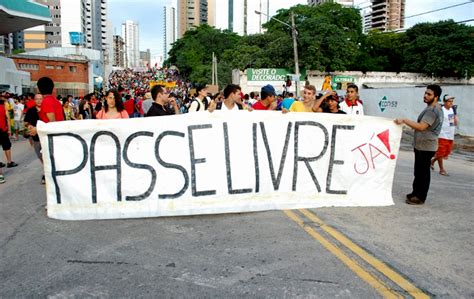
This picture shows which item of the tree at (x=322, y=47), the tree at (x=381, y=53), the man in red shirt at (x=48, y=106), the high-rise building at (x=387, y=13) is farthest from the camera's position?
the high-rise building at (x=387, y=13)

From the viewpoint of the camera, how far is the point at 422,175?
6832 millimetres

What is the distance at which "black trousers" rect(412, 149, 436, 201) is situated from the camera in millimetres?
6789

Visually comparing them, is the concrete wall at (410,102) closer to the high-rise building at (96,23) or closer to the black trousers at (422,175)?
the black trousers at (422,175)

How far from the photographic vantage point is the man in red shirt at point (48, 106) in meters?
6.48

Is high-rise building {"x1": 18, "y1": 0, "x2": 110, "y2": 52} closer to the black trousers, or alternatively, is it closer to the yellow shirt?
the yellow shirt

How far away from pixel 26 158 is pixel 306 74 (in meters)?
46.2

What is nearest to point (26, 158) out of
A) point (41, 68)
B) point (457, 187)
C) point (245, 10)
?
point (457, 187)

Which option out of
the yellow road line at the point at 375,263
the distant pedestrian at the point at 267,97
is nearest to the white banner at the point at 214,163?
the yellow road line at the point at 375,263

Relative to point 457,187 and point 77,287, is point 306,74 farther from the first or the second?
point 77,287

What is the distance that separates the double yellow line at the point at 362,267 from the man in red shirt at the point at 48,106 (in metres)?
3.67

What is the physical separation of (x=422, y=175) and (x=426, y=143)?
1.57ft

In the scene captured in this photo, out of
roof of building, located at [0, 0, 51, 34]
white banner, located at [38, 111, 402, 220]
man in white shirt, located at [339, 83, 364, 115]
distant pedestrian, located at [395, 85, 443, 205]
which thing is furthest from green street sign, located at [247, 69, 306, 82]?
white banner, located at [38, 111, 402, 220]

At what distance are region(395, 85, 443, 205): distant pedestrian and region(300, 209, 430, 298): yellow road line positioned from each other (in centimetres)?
197

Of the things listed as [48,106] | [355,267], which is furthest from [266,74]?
[355,267]
